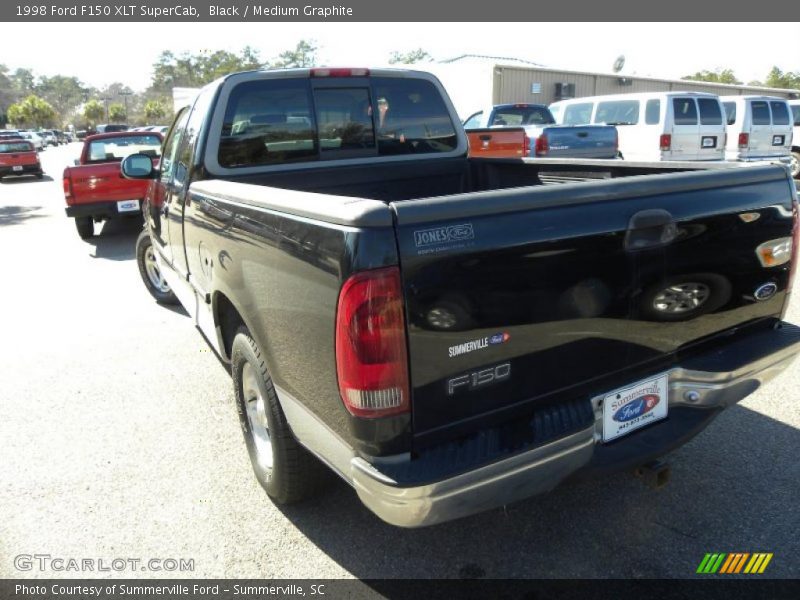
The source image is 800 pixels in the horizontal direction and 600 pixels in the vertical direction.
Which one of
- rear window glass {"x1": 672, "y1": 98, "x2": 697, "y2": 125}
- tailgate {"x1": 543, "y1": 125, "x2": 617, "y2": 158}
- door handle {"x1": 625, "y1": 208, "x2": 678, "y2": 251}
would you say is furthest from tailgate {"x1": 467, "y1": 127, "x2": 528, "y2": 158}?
door handle {"x1": 625, "y1": 208, "x2": 678, "y2": 251}

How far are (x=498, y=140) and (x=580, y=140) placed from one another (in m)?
1.79

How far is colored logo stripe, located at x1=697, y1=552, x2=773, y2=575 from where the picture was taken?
2.39m

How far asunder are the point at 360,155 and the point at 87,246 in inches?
301

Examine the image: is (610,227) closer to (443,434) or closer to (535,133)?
(443,434)

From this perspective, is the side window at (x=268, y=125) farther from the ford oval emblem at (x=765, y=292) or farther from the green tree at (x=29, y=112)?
the green tree at (x=29, y=112)

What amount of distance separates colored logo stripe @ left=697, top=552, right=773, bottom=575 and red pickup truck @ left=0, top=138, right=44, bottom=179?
1032 inches

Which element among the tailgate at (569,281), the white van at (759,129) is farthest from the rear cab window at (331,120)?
the white van at (759,129)

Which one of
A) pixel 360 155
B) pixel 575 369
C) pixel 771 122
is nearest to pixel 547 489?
pixel 575 369

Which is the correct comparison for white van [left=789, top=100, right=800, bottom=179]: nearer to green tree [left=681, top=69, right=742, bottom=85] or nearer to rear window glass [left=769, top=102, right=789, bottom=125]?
rear window glass [left=769, top=102, right=789, bottom=125]

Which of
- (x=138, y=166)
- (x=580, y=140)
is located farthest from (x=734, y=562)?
(x=580, y=140)

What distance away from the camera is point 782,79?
5647cm

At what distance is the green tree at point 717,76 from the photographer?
57594 mm

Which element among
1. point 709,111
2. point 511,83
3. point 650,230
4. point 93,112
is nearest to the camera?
point 650,230
